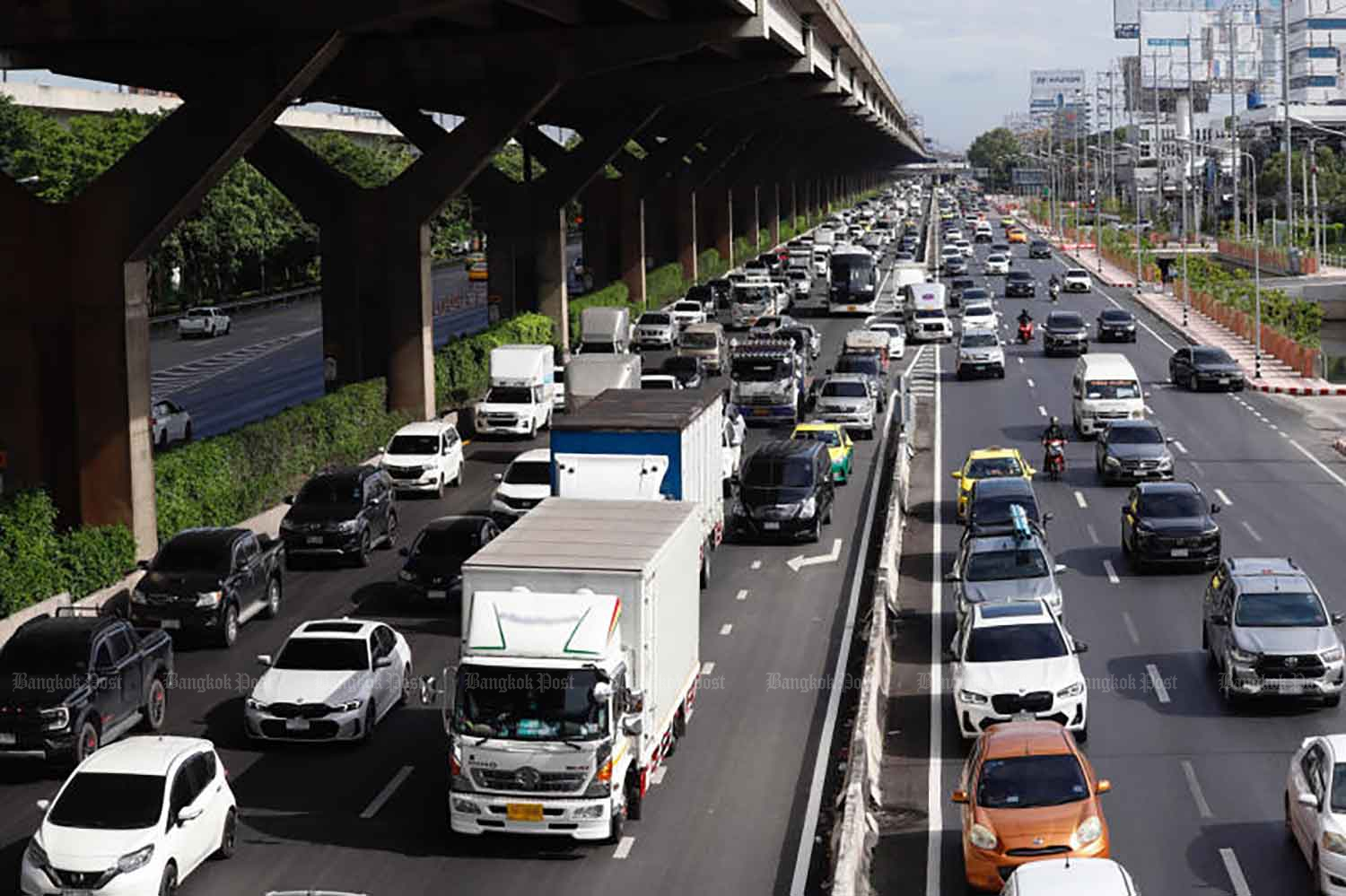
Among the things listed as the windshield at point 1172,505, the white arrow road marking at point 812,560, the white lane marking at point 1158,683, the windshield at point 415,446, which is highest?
the windshield at point 415,446

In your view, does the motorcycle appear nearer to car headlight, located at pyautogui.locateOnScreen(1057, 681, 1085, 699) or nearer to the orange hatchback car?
car headlight, located at pyautogui.locateOnScreen(1057, 681, 1085, 699)

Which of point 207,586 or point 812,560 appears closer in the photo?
point 207,586

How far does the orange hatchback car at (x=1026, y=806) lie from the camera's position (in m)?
20.0

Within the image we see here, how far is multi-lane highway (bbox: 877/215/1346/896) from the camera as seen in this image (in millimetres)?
21797

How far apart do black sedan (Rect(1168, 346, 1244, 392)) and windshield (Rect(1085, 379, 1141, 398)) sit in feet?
41.3

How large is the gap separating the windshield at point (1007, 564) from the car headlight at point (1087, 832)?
11.5 meters

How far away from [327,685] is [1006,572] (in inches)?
450

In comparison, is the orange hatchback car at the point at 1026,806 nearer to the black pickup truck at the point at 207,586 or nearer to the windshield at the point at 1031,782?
the windshield at the point at 1031,782

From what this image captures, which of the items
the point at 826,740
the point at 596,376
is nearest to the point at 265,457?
the point at 596,376

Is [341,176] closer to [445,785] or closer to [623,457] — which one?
[623,457]

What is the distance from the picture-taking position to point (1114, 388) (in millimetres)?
54250

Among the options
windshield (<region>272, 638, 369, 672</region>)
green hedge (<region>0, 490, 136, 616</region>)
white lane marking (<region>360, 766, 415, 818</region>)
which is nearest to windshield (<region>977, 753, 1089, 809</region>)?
white lane marking (<region>360, 766, 415, 818</region>)

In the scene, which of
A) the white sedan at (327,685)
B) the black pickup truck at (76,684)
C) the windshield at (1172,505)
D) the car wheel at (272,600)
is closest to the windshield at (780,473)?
the windshield at (1172,505)

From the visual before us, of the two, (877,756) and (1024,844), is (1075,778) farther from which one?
(877,756)
